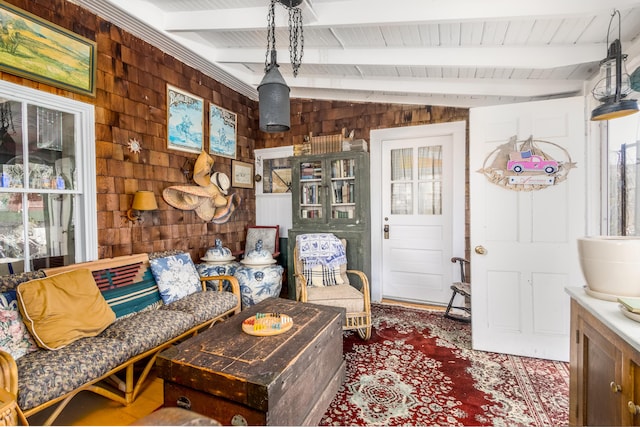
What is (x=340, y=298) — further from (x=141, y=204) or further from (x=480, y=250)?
(x=141, y=204)

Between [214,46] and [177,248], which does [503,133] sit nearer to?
[214,46]

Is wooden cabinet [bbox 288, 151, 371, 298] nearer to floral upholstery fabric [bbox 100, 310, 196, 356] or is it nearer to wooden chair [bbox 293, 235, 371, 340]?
wooden chair [bbox 293, 235, 371, 340]

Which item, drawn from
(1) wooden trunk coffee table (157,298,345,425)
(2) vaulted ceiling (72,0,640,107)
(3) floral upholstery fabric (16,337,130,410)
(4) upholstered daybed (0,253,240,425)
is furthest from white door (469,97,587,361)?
(3) floral upholstery fabric (16,337,130,410)

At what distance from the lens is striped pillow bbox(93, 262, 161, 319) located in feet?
8.04

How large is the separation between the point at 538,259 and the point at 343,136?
2.48m

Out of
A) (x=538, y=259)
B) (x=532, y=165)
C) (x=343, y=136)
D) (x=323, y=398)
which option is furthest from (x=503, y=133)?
(x=323, y=398)

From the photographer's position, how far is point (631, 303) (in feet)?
3.92

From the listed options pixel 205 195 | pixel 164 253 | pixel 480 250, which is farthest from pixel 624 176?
pixel 164 253

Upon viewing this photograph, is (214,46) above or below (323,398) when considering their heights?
above

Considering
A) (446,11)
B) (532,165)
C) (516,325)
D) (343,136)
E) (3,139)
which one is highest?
(446,11)

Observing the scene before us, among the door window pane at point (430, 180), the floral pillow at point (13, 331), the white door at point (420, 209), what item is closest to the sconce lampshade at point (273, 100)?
the floral pillow at point (13, 331)

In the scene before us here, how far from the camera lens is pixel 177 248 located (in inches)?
134

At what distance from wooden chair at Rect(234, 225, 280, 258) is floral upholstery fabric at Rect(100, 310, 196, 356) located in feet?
5.86

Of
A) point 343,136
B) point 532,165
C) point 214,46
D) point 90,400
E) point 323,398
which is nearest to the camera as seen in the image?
point 323,398
